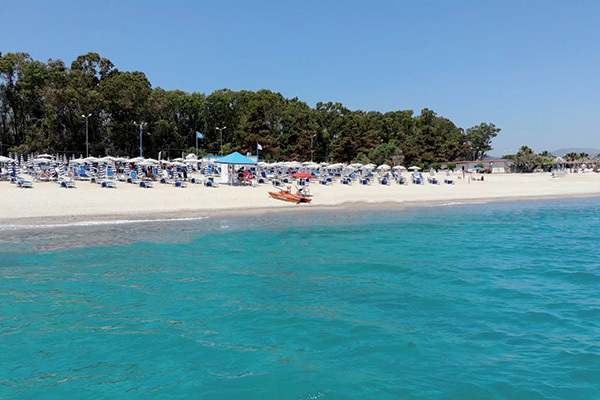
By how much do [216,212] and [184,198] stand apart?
128 inches

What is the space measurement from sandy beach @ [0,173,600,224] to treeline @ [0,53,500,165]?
21939 millimetres

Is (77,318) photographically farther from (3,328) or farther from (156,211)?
(156,211)

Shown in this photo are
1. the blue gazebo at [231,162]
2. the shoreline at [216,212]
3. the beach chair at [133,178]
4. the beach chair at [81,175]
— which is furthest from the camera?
the blue gazebo at [231,162]

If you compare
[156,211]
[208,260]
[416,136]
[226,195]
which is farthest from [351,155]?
[208,260]

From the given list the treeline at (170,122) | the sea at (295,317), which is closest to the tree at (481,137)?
the treeline at (170,122)

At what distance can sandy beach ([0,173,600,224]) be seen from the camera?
1934cm

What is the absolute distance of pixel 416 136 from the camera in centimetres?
6034

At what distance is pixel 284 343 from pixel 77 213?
1560cm

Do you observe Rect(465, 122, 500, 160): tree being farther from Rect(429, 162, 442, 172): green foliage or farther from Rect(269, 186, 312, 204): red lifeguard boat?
Rect(269, 186, 312, 204): red lifeguard boat

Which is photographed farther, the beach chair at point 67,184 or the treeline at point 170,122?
the treeline at point 170,122

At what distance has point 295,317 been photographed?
7863 millimetres

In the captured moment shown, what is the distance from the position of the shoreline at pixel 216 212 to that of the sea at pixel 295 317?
224cm

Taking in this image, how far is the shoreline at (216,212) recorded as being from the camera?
57.4ft

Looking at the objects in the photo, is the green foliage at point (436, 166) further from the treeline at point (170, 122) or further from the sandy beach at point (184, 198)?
the sandy beach at point (184, 198)
